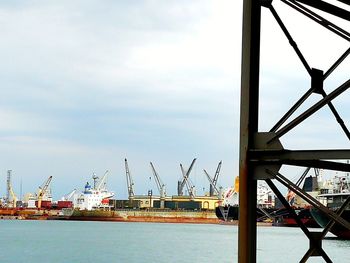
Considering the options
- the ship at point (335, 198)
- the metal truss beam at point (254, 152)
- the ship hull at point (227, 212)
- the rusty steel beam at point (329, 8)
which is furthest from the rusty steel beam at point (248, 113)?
the ship hull at point (227, 212)

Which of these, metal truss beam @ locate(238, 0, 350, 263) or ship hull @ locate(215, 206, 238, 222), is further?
ship hull @ locate(215, 206, 238, 222)

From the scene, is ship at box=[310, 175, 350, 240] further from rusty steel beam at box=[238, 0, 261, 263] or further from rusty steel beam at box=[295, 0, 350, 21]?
rusty steel beam at box=[238, 0, 261, 263]

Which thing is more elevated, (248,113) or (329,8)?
(329,8)

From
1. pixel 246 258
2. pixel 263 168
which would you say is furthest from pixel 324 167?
pixel 246 258

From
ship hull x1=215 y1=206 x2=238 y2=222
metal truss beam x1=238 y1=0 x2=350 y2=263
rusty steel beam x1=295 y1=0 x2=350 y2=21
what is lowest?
ship hull x1=215 y1=206 x2=238 y2=222

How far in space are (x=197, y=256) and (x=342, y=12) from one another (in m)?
68.2

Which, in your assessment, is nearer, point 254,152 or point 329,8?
point 254,152

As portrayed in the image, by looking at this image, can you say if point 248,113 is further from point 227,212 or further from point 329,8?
point 227,212

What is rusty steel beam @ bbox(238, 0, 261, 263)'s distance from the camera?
322 inches

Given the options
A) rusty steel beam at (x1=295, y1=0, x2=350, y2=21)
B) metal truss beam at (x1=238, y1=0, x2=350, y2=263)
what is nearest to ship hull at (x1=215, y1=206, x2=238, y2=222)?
rusty steel beam at (x1=295, y1=0, x2=350, y2=21)

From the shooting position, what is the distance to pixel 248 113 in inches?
331

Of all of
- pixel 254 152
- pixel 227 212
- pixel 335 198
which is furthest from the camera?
pixel 227 212

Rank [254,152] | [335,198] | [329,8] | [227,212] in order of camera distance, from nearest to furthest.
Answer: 1. [254,152]
2. [329,8]
3. [335,198]
4. [227,212]

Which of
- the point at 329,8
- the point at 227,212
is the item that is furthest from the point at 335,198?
the point at 329,8
